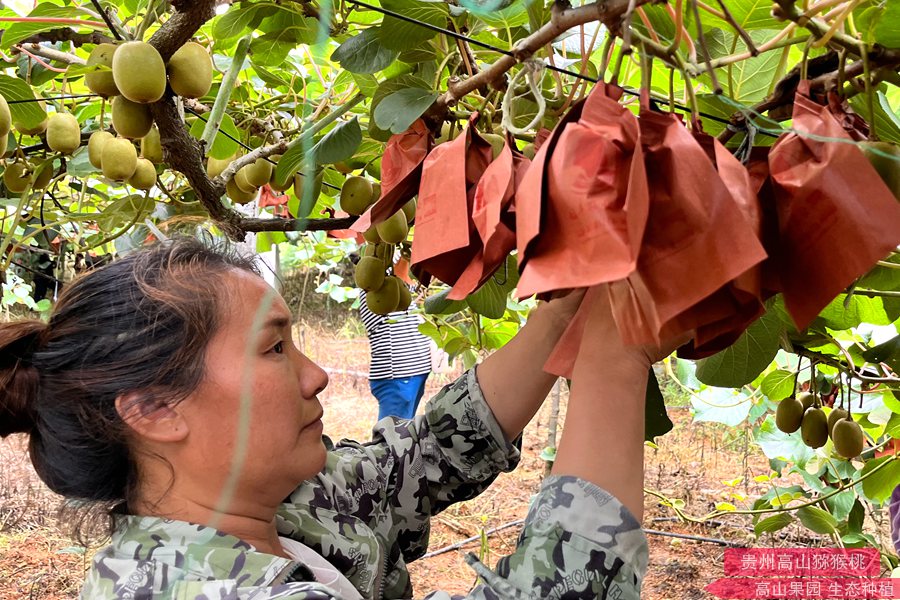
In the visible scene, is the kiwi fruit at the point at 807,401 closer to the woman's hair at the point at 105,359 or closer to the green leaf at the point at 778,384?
the green leaf at the point at 778,384

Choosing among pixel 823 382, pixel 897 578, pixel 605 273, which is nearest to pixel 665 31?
pixel 605 273

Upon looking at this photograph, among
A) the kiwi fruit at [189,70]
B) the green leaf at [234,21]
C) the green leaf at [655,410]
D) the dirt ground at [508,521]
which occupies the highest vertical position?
the green leaf at [234,21]

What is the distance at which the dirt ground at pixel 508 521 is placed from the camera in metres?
3.31

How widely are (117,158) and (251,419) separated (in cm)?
51

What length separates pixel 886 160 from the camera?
1.80 feet

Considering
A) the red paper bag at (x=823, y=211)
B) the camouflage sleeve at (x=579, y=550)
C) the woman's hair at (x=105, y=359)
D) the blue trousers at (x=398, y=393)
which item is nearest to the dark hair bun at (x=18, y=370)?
the woman's hair at (x=105, y=359)

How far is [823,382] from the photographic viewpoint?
5.32 feet

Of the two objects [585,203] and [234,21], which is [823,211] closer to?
[585,203]

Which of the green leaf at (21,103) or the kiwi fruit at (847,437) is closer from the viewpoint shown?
the green leaf at (21,103)

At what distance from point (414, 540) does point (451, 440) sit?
7.5 inches

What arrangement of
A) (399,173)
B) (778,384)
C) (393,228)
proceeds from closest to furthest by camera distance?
(399,173) < (393,228) < (778,384)

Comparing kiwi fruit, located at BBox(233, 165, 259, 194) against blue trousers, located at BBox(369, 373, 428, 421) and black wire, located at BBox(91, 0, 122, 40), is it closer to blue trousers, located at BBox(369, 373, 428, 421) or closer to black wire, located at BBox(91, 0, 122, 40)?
black wire, located at BBox(91, 0, 122, 40)

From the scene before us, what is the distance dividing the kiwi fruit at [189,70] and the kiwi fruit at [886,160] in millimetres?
741

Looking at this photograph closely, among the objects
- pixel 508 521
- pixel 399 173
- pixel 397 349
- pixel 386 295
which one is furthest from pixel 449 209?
pixel 508 521
